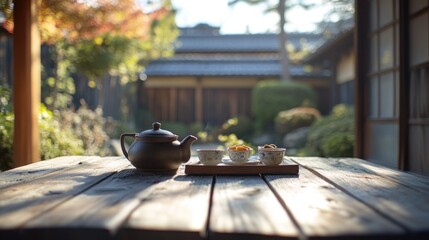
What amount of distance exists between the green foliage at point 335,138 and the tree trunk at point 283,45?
5.50m

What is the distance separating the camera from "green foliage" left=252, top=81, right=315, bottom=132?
1072 centimetres

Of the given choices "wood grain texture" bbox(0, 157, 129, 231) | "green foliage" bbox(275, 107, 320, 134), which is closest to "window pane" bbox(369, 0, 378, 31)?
"wood grain texture" bbox(0, 157, 129, 231)

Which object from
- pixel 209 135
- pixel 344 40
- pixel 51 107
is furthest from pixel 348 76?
pixel 51 107

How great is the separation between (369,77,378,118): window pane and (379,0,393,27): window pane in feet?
1.61

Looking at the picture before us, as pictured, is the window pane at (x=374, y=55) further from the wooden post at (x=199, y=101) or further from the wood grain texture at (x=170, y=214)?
the wooden post at (x=199, y=101)

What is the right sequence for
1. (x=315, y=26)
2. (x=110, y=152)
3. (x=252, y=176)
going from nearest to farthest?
(x=252, y=176) → (x=110, y=152) → (x=315, y=26)

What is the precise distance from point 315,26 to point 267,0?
118 inches

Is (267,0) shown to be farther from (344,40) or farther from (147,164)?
(147,164)

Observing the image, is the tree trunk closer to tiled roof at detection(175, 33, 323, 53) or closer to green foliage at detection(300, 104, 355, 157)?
tiled roof at detection(175, 33, 323, 53)

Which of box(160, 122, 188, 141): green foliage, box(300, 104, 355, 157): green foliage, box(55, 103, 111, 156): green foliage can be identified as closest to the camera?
box(300, 104, 355, 157): green foliage

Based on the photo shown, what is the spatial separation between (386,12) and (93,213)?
323 cm

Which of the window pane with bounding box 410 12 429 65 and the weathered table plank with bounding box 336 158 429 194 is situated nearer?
the weathered table plank with bounding box 336 158 429 194

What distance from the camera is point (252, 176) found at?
6.21 ft

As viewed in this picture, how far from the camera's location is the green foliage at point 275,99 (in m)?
10.7
